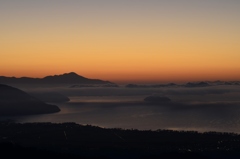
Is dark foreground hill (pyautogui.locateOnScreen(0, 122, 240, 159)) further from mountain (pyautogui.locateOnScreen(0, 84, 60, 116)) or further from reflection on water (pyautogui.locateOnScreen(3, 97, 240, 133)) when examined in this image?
mountain (pyautogui.locateOnScreen(0, 84, 60, 116))

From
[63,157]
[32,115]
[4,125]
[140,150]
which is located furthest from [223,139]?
[32,115]

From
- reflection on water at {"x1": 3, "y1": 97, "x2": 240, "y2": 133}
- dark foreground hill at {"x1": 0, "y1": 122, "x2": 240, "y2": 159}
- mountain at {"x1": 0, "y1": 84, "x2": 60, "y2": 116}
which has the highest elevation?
mountain at {"x1": 0, "y1": 84, "x2": 60, "y2": 116}

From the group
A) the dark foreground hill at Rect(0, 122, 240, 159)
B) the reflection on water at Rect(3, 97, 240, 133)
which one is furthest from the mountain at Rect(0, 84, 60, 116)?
the dark foreground hill at Rect(0, 122, 240, 159)

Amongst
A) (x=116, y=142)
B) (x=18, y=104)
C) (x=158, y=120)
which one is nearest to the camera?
(x=116, y=142)

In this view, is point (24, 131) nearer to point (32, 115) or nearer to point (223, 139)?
point (223, 139)

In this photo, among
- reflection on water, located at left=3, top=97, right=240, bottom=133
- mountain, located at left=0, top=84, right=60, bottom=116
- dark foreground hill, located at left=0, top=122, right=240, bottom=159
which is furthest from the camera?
mountain, located at left=0, top=84, right=60, bottom=116

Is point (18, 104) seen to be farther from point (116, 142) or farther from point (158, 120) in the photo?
point (116, 142)

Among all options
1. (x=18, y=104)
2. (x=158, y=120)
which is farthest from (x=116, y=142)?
(x=18, y=104)
